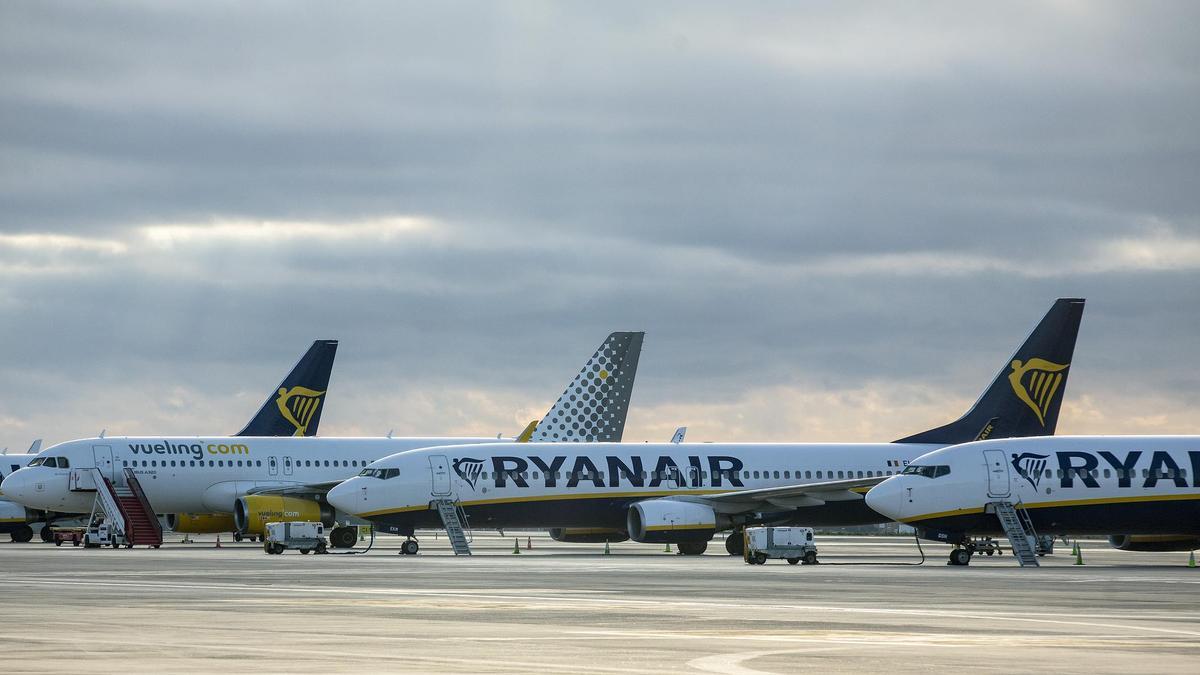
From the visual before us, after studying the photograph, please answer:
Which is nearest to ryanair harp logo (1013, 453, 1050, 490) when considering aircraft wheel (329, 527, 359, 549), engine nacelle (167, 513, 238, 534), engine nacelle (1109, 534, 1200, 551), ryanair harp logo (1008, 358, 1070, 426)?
engine nacelle (1109, 534, 1200, 551)

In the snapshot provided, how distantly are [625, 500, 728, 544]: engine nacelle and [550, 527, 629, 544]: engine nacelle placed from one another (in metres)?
4.13

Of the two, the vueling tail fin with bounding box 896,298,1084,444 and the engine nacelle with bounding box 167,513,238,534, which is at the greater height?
the vueling tail fin with bounding box 896,298,1084,444

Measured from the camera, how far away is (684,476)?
230 ft

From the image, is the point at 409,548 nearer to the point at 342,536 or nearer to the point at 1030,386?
the point at 342,536

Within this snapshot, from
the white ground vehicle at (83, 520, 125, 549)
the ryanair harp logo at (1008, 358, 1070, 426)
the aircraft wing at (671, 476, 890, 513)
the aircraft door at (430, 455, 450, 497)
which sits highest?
the ryanair harp logo at (1008, 358, 1070, 426)

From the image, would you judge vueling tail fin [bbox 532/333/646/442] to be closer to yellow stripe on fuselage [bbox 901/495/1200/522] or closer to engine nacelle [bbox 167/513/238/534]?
engine nacelle [bbox 167/513/238/534]

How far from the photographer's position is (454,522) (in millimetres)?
65500

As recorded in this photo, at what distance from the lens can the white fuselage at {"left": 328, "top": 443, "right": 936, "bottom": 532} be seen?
66.1 m

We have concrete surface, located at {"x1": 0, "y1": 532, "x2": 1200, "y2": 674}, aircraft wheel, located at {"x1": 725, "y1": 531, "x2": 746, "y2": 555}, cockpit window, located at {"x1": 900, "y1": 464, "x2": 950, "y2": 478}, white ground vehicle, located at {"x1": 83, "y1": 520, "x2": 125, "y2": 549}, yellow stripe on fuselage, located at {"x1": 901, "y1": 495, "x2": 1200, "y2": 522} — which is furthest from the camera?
white ground vehicle, located at {"x1": 83, "y1": 520, "x2": 125, "y2": 549}

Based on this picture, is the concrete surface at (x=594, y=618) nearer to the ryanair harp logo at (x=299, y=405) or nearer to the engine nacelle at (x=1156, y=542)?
the engine nacelle at (x=1156, y=542)

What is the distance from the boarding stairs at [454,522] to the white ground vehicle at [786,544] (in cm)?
1151

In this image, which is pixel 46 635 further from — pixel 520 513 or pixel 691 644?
pixel 520 513

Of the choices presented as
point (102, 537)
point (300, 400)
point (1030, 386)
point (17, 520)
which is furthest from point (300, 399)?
point (1030, 386)

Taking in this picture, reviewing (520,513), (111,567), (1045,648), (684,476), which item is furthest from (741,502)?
(1045,648)
